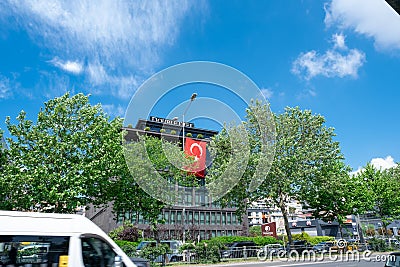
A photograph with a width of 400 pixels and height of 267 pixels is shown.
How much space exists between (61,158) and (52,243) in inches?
720

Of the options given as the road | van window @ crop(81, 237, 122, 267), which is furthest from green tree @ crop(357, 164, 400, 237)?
van window @ crop(81, 237, 122, 267)

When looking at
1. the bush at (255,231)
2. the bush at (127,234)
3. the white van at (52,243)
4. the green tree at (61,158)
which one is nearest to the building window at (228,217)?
the bush at (255,231)

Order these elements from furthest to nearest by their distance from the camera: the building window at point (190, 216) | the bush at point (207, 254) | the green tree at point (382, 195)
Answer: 1. the building window at point (190, 216)
2. the green tree at point (382, 195)
3. the bush at point (207, 254)

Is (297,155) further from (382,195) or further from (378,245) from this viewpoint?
(382,195)

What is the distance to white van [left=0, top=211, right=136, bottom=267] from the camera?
6.26m

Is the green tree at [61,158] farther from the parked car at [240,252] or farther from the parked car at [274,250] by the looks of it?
the parked car at [274,250]

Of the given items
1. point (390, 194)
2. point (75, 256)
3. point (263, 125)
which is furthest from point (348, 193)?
point (75, 256)

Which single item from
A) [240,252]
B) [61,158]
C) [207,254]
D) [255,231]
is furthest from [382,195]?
[255,231]

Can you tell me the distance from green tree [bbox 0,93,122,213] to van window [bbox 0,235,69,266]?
1691 cm

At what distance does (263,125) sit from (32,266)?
2724cm

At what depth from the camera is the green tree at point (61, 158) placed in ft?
74.1

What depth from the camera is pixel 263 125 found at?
1245 inches

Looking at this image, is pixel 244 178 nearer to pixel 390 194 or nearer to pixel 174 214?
pixel 390 194

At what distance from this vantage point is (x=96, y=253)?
6980 millimetres
